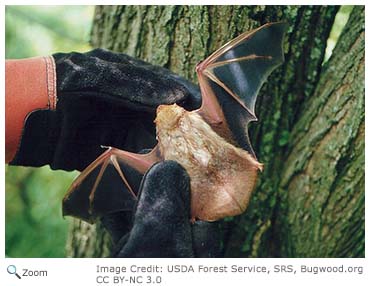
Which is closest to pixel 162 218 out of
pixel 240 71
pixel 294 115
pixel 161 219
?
pixel 161 219

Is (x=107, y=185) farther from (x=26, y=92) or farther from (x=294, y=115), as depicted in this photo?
(x=294, y=115)

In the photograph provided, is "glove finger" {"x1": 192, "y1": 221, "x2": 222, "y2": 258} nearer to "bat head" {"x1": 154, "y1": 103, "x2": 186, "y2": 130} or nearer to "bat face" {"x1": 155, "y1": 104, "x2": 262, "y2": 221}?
"bat face" {"x1": 155, "y1": 104, "x2": 262, "y2": 221}

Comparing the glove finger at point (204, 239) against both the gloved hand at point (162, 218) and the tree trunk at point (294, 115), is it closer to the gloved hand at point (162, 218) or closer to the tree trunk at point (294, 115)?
the gloved hand at point (162, 218)

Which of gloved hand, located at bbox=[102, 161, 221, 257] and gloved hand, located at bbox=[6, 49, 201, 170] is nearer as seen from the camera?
gloved hand, located at bbox=[102, 161, 221, 257]
